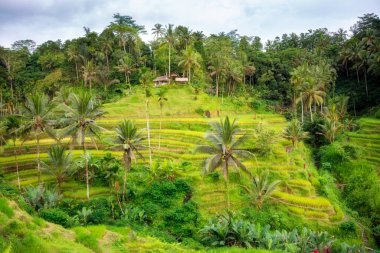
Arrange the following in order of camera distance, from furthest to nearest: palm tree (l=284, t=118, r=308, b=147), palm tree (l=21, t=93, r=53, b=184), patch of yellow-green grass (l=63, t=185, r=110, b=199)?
palm tree (l=284, t=118, r=308, b=147)
patch of yellow-green grass (l=63, t=185, r=110, b=199)
palm tree (l=21, t=93, r=53, b=184)

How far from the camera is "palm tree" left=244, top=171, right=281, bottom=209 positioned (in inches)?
1077

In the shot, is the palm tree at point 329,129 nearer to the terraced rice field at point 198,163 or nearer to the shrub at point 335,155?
the shrub at point 335,155

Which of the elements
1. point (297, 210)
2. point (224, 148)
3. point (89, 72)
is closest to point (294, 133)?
point (297, 210)

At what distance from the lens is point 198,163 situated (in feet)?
113

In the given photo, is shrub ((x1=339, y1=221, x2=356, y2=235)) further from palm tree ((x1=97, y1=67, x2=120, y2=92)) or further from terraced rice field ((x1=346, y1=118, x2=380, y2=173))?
palm tree ((x1=97, y1=67, x2=120, y2=92))

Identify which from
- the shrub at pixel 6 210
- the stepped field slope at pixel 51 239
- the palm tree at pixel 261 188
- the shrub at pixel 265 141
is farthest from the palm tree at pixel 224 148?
the shrub at pixel 6 210

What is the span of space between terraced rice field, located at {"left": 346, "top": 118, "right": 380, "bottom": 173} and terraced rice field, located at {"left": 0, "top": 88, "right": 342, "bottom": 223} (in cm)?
116

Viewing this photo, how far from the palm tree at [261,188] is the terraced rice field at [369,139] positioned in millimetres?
19866

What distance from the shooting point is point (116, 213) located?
26641mm

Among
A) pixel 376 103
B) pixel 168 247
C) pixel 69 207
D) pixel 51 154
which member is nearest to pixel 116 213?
pixel 69 207

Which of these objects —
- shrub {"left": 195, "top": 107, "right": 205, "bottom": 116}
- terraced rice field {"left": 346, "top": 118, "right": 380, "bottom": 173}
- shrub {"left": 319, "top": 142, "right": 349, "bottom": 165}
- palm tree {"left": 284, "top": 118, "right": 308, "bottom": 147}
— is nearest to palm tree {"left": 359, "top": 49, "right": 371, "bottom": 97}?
terraced rice field {"left": 346, "top": 118, "right": 380, "bottom": 173}

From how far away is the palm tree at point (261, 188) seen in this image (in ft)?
89.8

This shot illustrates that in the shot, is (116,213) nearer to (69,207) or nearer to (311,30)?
(69,207)

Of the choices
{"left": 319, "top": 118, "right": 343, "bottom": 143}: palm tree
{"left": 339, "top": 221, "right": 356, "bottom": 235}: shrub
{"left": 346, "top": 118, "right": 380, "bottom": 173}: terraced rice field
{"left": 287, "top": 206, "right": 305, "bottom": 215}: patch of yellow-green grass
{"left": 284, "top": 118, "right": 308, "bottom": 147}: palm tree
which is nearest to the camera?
{"left": 339, "top": 221, "right": 356, "bottom": 235}: shrub
